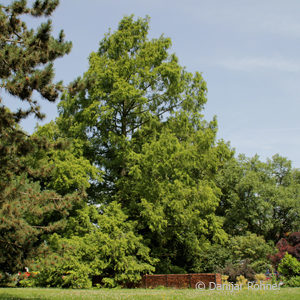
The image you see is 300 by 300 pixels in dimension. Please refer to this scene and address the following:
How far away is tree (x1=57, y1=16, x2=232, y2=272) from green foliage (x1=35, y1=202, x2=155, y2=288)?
1.28 metres

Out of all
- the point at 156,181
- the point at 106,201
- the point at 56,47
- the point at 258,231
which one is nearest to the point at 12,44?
the point at 56,47

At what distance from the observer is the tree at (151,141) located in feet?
62.0

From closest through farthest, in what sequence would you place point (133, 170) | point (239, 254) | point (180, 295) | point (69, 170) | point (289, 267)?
point (180, 295) → point (289, 267) → point (69, 170) → point (133, 170) → point (239, 254)

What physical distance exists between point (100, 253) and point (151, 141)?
22.3 ft

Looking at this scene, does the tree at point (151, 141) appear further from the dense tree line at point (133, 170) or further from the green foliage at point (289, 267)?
the green foliage at point (289, 267)

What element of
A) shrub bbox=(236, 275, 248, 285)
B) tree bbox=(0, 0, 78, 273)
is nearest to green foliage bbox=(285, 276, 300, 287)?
shrub bbox=(236, 275, 248, 285)

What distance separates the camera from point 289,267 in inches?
675

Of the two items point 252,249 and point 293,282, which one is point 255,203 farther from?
point 293,282

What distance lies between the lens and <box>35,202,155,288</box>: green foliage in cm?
1739

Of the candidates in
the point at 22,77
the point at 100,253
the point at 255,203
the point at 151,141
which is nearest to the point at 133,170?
the point at 151,141

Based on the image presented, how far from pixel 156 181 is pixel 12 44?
11710 mm

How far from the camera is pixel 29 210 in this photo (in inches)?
396

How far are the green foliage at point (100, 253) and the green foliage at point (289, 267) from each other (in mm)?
6884

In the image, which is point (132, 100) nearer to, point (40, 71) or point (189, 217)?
point (189, 217)
